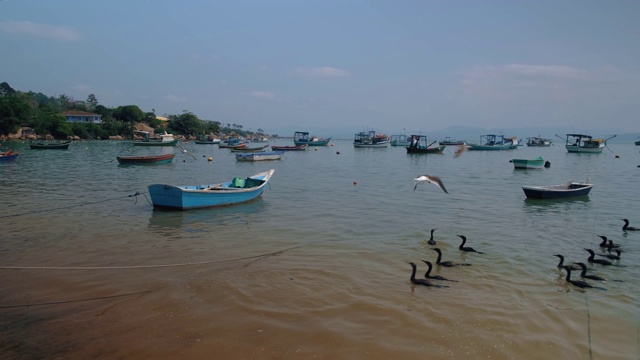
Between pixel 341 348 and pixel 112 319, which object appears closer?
pixel 341 348

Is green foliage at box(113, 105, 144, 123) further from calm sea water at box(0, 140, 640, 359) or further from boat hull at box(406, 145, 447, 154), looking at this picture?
calm sea water at box(0, 140, 640, 359)

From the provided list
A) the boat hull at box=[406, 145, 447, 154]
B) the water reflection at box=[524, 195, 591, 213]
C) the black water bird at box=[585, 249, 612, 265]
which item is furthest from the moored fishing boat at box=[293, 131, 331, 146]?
the black water bird at box=[585, 249, 612, 265]

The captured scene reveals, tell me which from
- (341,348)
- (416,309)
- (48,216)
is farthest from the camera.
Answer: (48,216)

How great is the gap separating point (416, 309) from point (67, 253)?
29.4 feet

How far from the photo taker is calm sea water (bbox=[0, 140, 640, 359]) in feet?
21.8

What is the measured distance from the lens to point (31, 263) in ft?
33.2

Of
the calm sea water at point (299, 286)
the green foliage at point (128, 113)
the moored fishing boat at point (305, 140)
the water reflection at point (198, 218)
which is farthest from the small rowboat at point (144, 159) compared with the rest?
the green foliage at point (128, 113)

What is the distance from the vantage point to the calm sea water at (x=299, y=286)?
664 cm

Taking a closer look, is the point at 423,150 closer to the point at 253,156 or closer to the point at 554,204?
the point at 253,156

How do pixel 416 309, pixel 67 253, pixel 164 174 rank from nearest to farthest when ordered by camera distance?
1. pixel 416 309
2. pixel 67 253
3. pixel 164 174

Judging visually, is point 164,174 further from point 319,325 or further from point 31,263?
point 319,325

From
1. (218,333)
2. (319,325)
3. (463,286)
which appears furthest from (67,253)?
(463,286)

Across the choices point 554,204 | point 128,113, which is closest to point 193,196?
point 554,204

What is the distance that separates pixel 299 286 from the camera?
903 centimetres
